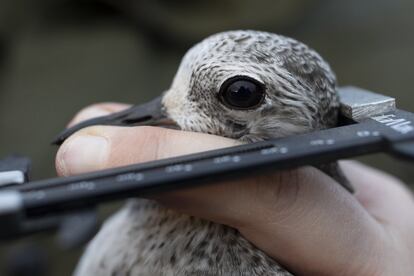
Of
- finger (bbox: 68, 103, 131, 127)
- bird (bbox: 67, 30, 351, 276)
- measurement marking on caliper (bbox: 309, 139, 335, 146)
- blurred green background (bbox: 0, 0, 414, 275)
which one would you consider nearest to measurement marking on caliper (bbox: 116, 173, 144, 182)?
measurement marking on caliper (bbox: 309, 139, 335, 146)

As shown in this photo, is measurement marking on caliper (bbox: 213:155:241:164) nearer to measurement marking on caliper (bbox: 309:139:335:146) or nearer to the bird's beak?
measurement marking on caliper (bbox: 309:139:335:146)

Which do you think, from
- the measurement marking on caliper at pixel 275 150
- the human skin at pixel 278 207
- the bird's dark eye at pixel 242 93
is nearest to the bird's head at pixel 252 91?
the bird's dark eye at pixel 242 93

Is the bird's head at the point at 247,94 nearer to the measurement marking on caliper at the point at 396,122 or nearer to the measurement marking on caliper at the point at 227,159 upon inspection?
the measurement marking on caliper at the point at 396,122

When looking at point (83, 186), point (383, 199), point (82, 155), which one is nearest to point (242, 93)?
point (82, 155)

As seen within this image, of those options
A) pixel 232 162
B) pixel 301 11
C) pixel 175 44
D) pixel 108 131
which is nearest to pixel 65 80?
pixel 175 44

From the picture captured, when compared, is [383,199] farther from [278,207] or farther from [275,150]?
[275,150]

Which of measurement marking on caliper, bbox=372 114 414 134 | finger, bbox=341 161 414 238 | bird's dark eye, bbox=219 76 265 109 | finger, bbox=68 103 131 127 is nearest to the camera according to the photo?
measurement marking on caliper, bbox=372 114 414 134
